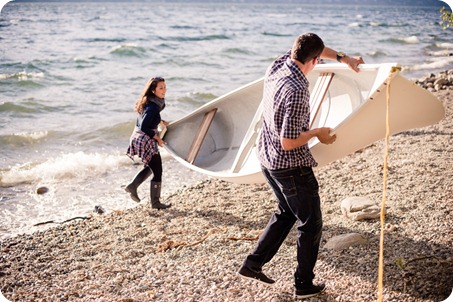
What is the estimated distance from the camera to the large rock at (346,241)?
404 cm

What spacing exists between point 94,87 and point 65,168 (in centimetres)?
694

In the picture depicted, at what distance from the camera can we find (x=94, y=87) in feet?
47.3

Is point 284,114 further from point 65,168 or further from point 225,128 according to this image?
point 65,168

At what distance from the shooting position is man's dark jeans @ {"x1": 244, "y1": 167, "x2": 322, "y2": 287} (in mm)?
3133

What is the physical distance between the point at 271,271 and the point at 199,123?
3221 millimetres

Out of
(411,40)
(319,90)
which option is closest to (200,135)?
(319,90)

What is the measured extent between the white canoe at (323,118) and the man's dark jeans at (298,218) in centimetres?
89

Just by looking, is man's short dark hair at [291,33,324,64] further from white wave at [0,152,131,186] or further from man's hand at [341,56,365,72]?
white wave at [0,152,131,186]

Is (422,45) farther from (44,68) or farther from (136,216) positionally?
(136,216)

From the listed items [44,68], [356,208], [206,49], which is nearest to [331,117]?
[356,208]

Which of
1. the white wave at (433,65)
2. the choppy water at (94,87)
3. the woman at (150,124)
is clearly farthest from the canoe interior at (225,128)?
the white wave at (433,65)

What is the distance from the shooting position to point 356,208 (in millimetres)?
4707

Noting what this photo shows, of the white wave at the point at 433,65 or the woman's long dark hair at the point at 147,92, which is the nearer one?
the woman's long dark hair at the point at 147,92

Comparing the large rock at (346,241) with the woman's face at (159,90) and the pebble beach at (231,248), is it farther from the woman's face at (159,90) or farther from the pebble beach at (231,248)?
the woman's face at (159,90)
